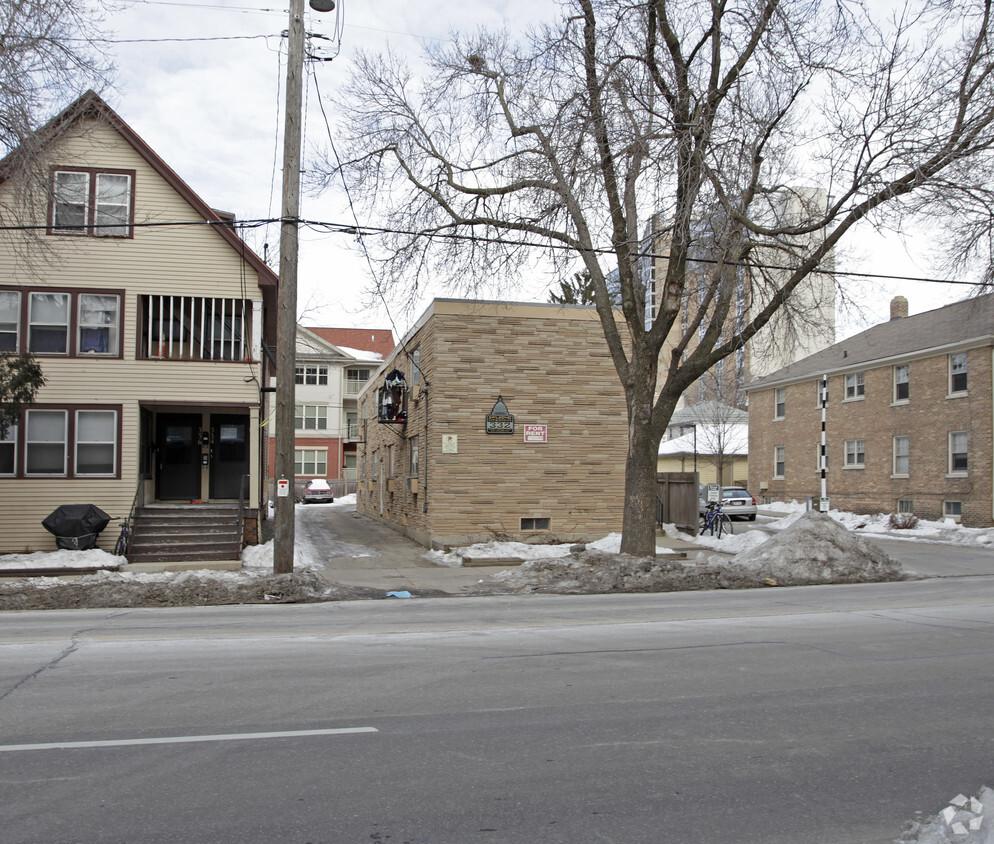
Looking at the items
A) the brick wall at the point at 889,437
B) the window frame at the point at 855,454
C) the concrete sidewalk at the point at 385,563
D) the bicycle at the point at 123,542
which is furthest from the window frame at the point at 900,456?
the bicycle at the point at 123,542

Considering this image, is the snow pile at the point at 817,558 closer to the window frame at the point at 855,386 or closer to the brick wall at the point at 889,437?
the brick wall at the point at 889,437

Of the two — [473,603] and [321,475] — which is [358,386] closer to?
[321,475]

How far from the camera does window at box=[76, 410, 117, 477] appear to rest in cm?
1853

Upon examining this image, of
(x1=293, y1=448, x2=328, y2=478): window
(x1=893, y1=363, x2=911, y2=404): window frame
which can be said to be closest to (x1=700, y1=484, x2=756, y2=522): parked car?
(x1=893, y1=363, x2=911, y2=404): window frame

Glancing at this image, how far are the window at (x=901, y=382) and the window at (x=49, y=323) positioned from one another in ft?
94.9

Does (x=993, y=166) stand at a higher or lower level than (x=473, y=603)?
higher

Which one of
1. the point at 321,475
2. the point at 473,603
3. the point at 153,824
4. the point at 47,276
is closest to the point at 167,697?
the point at 153,824

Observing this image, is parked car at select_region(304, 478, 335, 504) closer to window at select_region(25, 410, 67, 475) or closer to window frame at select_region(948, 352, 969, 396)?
window at select_region(25, 410, 67, 475)

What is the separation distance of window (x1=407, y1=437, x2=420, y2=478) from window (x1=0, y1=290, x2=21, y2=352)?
31.9ft

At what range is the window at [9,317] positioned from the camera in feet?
60.6

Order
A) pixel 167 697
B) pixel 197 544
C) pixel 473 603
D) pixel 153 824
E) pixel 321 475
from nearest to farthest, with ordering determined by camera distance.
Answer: pixel 153 824 → pixel 167 697 → pixel 473 603 → pixel 197 544 → pixel 321 475

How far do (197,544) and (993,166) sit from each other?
55.3 feet

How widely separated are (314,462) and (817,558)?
46.2m

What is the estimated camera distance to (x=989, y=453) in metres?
27.9
